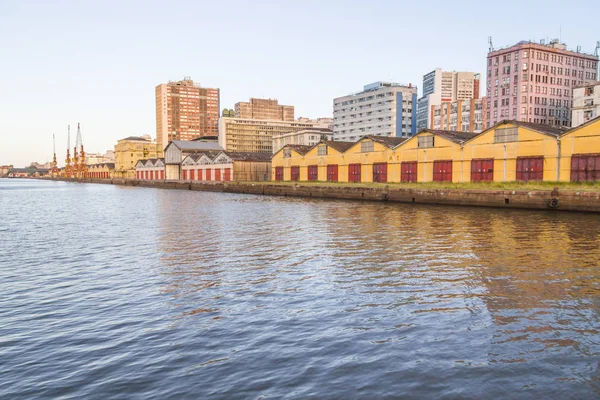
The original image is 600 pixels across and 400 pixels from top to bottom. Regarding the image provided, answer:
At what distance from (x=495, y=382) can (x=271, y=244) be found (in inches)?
729

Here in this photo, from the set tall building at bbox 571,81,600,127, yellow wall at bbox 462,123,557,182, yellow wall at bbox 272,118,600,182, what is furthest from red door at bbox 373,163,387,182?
tall building at bbox 571,81,600,127

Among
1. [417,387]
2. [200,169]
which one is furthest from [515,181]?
[200,169]

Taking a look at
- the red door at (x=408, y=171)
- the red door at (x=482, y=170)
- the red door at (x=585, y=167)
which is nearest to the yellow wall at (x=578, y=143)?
the red door at (x=585, y=167)

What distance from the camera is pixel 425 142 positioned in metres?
67.8

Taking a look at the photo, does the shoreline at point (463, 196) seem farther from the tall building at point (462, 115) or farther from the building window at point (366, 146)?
the tall building at point (462, 115)

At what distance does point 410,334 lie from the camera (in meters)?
11.9

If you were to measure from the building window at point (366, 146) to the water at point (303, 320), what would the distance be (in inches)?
1984

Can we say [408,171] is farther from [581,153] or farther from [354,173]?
[581,153]

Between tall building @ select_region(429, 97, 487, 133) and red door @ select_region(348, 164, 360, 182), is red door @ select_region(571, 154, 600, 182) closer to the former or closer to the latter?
red door @ select_region(348, 164, 360, 182)

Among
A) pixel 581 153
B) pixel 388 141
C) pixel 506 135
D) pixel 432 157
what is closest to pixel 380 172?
pixel 388 141

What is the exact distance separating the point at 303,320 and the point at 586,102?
13826cm

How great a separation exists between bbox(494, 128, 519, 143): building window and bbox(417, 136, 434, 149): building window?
32.3 feet

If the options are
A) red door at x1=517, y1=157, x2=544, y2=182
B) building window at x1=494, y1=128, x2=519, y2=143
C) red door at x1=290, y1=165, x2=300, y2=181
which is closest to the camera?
red door at x1=517, y1=157, x2=544, y2=182

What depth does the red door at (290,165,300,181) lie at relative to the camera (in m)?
94.4
